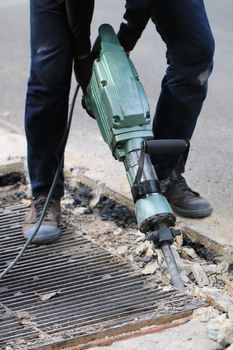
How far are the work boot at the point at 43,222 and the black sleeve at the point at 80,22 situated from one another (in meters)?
0.76

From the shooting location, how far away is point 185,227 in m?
4.33

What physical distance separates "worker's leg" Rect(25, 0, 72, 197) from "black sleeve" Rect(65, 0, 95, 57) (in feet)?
0.15

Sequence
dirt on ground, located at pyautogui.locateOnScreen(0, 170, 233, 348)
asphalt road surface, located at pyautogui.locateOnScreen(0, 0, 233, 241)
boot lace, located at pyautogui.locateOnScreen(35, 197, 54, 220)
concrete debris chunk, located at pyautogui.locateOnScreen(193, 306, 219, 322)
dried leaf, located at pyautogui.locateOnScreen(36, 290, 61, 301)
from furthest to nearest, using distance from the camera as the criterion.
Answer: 1. asphalt road surface, located at pyautogui.locateOnScreen(0, 0, 233, 241)
2. boot lace, located at pyautogui.locateOnScreen(35, 197, 54, 220)
3. dirt on ground, located at pyautogui.locateOnScreen(0, 170, 233, 348)
4. dried leaf, located at pyautogui.locateOnScreen(36, 290, 61, 301)
5. concrete debris chunk, located at pyautogui.locateOnScreen(193, 306, 219, 322)

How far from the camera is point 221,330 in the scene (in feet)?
10.6

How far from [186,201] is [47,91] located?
891 mm

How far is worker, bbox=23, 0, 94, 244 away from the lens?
3.92m

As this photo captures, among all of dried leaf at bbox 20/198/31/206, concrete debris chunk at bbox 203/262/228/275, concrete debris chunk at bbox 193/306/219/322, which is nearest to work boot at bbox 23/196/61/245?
dried leaf at bbox 20/198/31/206

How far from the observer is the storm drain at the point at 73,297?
3.37 meters

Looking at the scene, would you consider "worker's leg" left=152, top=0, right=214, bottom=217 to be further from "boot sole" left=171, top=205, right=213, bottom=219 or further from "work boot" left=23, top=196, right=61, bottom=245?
"work boot" left=23, top=196, right=61, bottom=245

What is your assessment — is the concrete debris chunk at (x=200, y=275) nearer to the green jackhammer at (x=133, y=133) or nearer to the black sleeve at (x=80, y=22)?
the green jackhammer at (x=133, y=133)

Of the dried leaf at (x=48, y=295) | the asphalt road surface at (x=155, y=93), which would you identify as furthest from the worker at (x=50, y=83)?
the asphalt road surface at (x=155, y=93)

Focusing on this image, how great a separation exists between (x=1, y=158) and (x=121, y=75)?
→ 5.11 ft

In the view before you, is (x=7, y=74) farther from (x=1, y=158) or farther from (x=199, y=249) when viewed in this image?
(x=199, y=249)

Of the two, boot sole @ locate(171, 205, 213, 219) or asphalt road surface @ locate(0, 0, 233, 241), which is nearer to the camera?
boot sole @ locate(171, 205, 213, 219)
